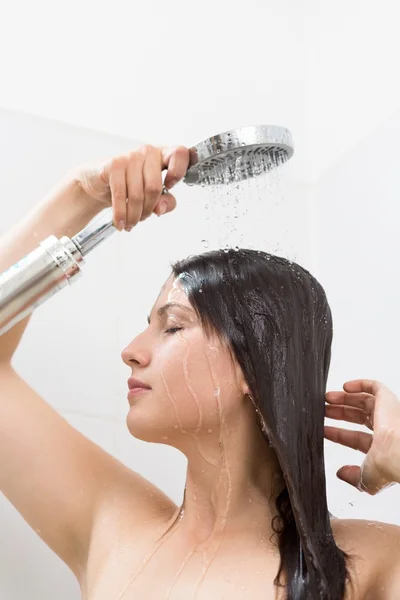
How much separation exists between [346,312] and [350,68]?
1.61ft

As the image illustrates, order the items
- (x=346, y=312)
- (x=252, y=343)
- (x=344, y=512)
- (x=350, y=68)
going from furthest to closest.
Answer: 1. (x=350, y=68)
2. (x=346, y=312)
3. (x=344, y=512)
4. (x=252, y=343)

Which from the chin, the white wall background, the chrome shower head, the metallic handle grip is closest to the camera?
the metallic handle grip

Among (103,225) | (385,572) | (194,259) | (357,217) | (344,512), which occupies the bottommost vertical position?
(344,512)

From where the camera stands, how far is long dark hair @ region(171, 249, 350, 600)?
1092 millimetres

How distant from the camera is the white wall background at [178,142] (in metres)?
1.52

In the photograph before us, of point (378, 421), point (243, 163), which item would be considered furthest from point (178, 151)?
point (378, 421)

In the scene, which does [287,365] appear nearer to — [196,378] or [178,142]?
[196,378]

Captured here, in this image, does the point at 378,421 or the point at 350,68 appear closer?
the point at 378,421

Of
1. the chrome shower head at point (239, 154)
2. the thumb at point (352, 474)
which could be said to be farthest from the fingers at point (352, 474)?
the chrome shower head at point (239, 154)

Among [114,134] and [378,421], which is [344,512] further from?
[114,134]

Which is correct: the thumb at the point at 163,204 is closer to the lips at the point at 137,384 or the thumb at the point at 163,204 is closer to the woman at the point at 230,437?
the woman at the point at 230,437

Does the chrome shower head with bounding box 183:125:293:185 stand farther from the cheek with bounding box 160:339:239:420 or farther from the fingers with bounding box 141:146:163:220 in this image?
the cheek with bounding box 160:339:239:420

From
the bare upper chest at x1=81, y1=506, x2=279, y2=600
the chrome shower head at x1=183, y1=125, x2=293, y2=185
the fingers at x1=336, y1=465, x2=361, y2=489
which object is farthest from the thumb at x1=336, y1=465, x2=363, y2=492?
the chrome shower head at x1=183, y1=125, x2=293, y2=185

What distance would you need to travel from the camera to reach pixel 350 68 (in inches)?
71.9
